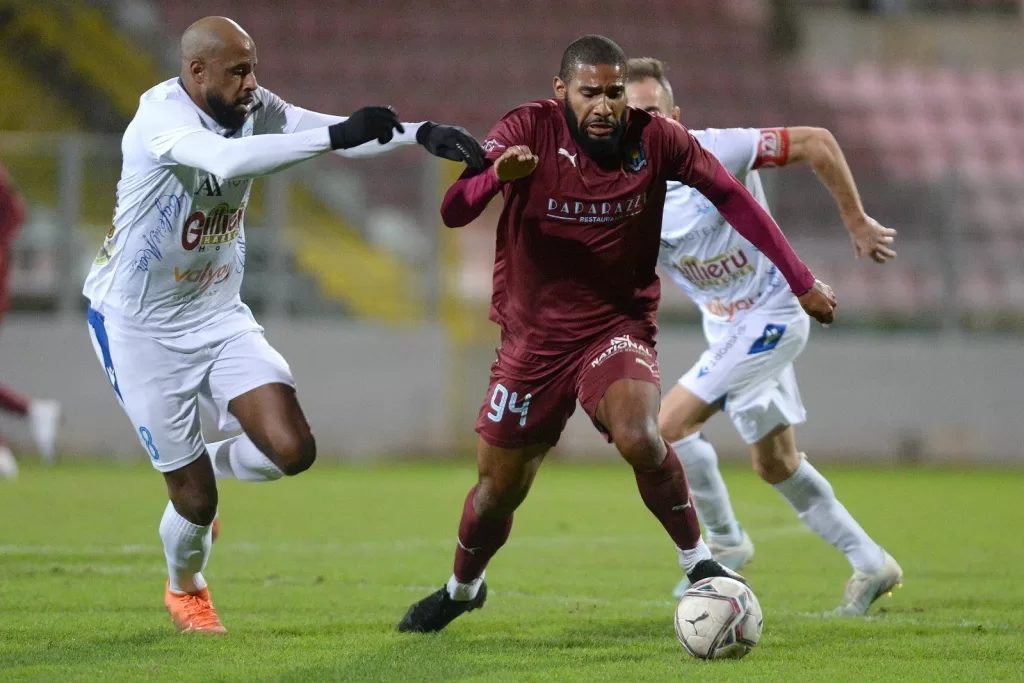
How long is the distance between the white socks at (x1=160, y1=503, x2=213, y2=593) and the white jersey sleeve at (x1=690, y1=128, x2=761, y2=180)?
105 inches

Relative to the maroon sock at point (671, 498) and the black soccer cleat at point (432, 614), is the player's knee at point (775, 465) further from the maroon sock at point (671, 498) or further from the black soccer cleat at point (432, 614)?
the black soccer cleat at point (432, 614)

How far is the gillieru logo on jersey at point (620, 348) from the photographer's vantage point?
501 centimetres

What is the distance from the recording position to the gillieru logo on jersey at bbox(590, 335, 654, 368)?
16.4 feet

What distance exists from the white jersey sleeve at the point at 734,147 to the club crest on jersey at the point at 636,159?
37.7 inches

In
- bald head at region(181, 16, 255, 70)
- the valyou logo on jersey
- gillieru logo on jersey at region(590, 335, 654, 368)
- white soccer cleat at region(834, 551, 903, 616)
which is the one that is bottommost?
white soccer cleat at region(834, 551, 903, 616)

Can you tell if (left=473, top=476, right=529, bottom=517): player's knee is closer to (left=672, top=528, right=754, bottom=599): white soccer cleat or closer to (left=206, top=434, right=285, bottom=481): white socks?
(left=206, top=434, right=285, bottom=481): white socks

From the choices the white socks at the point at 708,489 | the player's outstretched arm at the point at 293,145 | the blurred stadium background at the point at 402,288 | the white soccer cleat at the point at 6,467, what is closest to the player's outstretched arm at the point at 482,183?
the player's outstretched arm at the point at 293,145

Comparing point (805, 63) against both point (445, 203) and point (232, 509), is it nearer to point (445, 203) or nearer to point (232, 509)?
point (232, 509)

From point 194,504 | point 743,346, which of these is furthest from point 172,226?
point 743,346

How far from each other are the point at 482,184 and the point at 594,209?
518 millimetres

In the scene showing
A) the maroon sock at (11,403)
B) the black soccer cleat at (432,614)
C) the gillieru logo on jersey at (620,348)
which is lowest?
the maroon sock at (11,403)

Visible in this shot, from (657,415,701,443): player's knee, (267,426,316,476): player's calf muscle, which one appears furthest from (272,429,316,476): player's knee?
(657,415,701,443): player's knee

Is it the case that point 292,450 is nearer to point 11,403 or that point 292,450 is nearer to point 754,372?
point 754,372

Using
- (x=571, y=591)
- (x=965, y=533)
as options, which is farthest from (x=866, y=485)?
(x=571, y=591)
